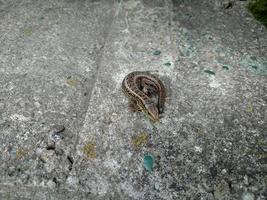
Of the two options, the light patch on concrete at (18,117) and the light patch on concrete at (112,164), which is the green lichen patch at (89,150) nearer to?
the light patch on concrete at (112,164)

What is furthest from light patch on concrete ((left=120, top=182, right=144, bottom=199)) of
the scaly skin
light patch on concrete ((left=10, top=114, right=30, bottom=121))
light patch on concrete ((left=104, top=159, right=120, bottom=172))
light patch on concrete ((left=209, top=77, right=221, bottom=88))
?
light patch on concrete ((left=209, top=77, right=221, bottom=88))

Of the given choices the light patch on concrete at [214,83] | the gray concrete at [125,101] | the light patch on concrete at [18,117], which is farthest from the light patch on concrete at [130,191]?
the light patch on concrete at [214,83]

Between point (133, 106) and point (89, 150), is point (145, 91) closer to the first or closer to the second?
point (133, 106)

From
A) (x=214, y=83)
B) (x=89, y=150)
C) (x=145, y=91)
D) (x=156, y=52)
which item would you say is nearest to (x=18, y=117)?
(x=89, y=150)

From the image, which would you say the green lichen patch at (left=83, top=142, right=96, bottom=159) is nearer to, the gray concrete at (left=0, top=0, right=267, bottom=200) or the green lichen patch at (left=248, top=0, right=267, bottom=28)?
the gray concrete at (left=0, top=0, right=267, bottom=200)

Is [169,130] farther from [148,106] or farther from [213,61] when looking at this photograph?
[213,61]

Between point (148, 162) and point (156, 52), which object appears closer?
point (148, 162)

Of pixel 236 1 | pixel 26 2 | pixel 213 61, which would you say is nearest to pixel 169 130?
pixel 213 61
